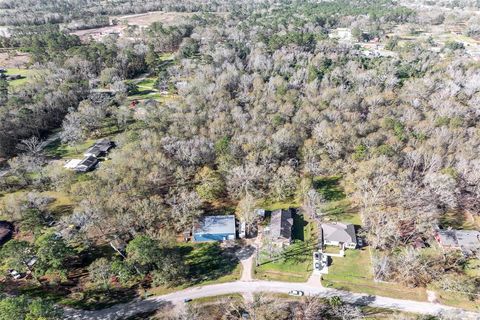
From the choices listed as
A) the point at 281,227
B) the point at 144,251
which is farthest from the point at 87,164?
the point at 281,227

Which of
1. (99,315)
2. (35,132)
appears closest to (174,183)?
(99,315)

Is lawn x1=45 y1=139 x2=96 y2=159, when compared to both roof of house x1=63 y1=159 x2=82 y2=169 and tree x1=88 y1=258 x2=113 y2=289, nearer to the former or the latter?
roof of house x1=63 y1=159 x2=82 y2=169

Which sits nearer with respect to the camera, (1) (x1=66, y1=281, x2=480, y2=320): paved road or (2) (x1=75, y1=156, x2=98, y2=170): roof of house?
(1) (x1=66, y1=281, x2=480, y2=320): paved road

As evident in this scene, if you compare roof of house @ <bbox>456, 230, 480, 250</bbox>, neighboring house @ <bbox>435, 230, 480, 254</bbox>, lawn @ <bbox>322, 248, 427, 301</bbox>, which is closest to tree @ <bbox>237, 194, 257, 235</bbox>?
lawn @ <bbox>322, 248, 427, 301</bbox>

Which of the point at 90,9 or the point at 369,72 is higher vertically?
the point at 90,9

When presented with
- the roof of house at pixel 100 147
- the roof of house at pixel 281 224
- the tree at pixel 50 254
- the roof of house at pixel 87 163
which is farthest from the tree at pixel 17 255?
the roof of house at pixel 281 224

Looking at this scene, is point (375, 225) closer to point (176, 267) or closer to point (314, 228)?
point (314, 228)
